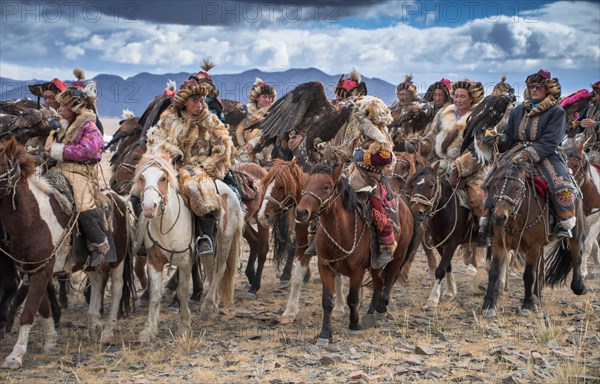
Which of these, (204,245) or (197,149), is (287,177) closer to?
(197,149)

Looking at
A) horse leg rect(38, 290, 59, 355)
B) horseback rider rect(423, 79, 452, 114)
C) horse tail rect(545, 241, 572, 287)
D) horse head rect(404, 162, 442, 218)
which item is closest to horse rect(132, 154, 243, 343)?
horse leg rect(38, 290, 59, 355)

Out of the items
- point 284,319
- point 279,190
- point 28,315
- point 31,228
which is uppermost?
point 279,190

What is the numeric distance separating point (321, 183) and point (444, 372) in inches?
88.1

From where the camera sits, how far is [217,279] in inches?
373

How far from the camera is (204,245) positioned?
849 centimetres

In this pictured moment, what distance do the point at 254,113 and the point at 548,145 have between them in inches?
248

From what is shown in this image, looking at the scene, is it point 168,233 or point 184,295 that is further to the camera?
point 184,295

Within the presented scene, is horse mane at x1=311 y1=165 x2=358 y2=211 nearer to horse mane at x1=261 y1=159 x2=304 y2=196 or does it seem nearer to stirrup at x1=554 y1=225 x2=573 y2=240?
horse mane at x1=261 y1=159 x2=304 y2=196

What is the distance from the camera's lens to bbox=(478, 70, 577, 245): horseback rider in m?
9.66

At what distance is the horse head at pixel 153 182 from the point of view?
24.5 ft

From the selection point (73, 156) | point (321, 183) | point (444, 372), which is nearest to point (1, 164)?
point (73, 156)

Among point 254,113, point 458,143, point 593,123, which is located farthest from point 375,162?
point 254,113

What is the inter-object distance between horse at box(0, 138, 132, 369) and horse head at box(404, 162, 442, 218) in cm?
459

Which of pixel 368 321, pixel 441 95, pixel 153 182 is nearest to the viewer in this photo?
pixel 153 182
